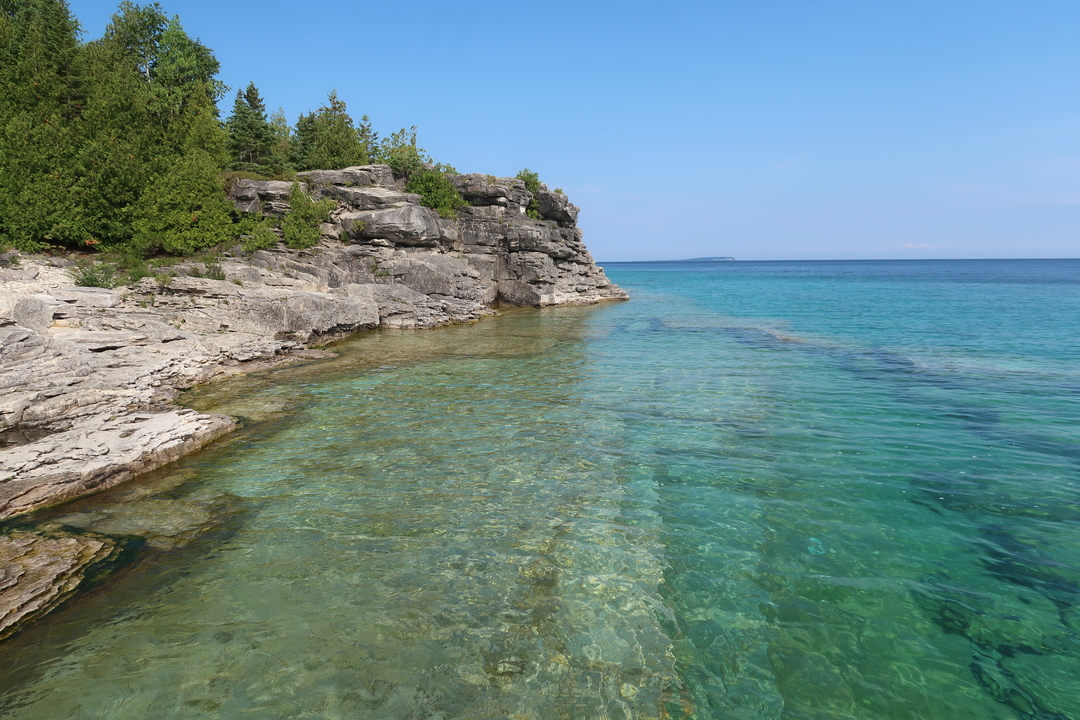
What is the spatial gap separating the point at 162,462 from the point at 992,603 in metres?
14.6

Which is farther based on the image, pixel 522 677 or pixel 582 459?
pixel 582 459

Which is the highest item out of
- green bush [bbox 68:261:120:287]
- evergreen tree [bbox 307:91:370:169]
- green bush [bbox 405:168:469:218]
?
evergreen tree [bbox 307:91:370:169]

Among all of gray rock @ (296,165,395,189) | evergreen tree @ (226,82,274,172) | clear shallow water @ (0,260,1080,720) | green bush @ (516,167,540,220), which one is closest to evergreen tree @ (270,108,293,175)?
evergreen tree @ (226,82,274,172)

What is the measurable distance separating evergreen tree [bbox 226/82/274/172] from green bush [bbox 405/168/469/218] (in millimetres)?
16071

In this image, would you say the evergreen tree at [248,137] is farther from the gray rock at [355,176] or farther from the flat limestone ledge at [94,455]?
the flat limestone ledge at [94,455]

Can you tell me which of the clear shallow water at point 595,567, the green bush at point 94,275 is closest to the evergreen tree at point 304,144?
the green bush at point 94,275

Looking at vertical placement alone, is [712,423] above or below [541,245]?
below

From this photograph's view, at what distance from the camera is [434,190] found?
42.9 meters

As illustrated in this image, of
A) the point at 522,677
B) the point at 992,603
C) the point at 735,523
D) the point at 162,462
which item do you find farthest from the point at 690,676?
the point at 162,462

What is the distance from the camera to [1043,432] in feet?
39.2

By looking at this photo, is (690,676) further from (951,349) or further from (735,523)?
(951,349)

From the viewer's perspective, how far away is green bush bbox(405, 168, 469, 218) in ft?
140

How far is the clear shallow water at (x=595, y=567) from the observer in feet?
16.8

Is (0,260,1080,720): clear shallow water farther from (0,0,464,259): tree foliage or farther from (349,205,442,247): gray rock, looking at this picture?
(349,205,442,247): gray rock
